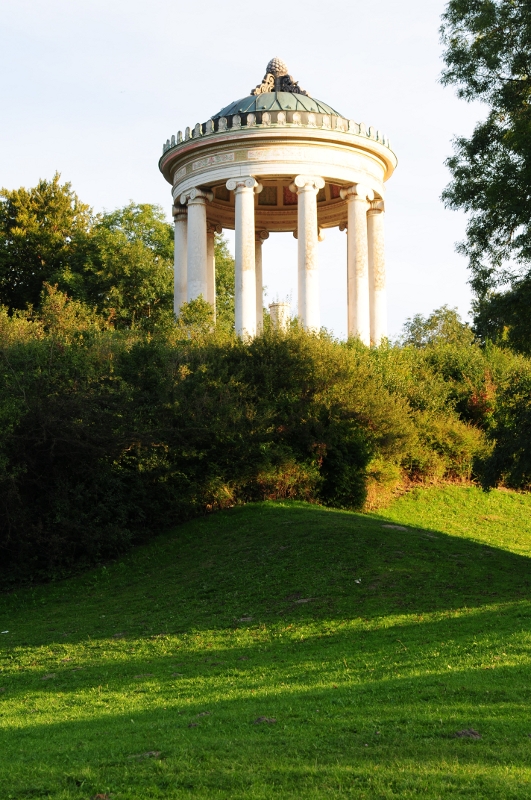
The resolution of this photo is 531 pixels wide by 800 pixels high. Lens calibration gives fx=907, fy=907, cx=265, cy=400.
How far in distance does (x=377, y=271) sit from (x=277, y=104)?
32.5 ft

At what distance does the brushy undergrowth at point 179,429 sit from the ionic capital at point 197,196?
892cm

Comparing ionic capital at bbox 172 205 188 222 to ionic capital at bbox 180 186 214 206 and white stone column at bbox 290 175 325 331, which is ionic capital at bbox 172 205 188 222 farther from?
white stone column at bbox 290 175 325 331

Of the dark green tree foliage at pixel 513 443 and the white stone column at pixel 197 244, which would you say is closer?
the dark green tree foliage at pixel 513 443

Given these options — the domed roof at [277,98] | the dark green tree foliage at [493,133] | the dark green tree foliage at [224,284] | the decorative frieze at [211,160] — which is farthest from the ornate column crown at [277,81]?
the dark green tree foliage at [493,133]

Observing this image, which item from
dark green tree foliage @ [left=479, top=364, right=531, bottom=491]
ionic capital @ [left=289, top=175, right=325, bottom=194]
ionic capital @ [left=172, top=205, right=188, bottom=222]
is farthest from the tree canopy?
dark green tree foliage @ [left=479, top=364, right=531, bottom=491]

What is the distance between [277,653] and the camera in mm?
17312

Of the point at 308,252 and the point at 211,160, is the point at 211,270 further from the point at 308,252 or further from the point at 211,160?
the point at 308,252

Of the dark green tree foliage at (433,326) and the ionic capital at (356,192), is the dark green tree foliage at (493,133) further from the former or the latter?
the dark green tree foliage at (433,326)

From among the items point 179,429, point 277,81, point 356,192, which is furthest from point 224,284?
point 179,429

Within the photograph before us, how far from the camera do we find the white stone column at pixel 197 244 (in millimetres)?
45156

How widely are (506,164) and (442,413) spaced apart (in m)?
21.1

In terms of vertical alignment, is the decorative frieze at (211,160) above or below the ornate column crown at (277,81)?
below

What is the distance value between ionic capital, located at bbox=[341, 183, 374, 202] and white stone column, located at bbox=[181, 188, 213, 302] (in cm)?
688

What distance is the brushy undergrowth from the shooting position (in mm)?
28344
